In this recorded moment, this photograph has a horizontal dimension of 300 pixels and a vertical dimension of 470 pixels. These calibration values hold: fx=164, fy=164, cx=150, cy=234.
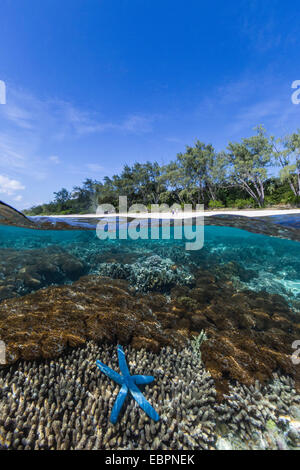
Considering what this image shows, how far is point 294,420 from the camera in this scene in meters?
2.87

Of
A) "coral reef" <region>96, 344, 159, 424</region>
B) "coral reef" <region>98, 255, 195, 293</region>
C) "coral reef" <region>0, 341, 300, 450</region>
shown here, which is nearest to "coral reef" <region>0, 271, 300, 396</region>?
"coral reef" <region>0, 341, 300, 450</region>

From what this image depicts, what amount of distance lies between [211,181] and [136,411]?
86.9 feet

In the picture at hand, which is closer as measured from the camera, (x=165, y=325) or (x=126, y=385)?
(x=126, y=385)

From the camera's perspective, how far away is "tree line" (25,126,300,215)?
809 inches

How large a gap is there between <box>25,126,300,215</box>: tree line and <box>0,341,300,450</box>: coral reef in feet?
57.4

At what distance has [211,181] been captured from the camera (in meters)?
24.8
